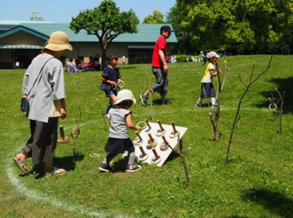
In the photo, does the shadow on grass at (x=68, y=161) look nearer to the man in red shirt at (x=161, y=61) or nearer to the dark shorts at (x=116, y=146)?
the dark shorts at (x=116, y=146)

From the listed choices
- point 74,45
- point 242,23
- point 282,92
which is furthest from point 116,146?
point 74,45

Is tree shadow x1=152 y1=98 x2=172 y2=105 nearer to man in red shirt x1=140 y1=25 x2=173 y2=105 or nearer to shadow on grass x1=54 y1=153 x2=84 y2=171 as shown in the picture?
man in red shirt x1=140 y1=25 x2=173 y2=105

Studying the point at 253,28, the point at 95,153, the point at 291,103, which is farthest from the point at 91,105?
the point at 253,28

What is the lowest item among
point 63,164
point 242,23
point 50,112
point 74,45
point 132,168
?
point 63,164

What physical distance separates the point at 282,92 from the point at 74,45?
110 feet

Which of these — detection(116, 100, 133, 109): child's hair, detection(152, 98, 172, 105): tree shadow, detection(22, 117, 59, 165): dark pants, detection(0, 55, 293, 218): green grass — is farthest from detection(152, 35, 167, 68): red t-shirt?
detection(22, 117, 59, 165): dark pants

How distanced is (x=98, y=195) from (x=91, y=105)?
23.7 ft

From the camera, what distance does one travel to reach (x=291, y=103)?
11.3m

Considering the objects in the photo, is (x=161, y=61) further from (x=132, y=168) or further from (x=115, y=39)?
(x=115, y=39)

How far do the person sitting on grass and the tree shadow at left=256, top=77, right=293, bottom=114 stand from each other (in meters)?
4.73

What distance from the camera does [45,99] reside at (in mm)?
5336

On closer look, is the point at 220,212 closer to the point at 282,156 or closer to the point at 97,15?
the point at 282,156

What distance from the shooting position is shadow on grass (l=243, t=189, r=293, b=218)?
4.41 meters

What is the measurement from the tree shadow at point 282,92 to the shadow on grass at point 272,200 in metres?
4.49
